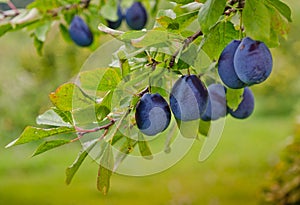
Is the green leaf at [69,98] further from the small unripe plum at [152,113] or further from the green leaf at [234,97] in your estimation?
the green leaf at [234,97]

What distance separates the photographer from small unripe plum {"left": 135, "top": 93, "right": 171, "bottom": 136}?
558mm

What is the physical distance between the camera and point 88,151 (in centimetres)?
62

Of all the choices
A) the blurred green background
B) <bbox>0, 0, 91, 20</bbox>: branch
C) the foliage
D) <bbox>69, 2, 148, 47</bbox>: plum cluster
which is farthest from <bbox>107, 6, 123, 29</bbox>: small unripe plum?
the blurred green background

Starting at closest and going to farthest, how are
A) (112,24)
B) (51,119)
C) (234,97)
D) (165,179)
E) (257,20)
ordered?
1. (257,20)
2. (51,119)
3. (234,97)
4. (112,24)
5. (165,179)

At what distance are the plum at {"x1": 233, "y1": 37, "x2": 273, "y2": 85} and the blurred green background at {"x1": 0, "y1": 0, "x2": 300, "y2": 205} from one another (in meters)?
1.86

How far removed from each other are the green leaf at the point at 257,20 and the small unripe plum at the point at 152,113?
0.12 metres

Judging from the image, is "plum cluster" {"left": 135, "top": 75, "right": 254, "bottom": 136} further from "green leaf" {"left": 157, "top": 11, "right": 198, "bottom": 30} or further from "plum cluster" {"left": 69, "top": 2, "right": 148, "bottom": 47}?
"plum cluster" {"left": 69, "top": 2, "right": 148, "bottom": 47}

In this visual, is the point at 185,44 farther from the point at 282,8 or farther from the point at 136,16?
the point at 136,16

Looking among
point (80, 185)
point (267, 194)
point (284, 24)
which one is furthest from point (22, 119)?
point (284, 24)

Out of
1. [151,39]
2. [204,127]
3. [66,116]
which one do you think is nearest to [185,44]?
[151,39]

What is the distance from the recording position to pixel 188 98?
1.84 feet

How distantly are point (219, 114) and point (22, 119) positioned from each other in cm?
261

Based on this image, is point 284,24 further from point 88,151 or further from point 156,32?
point 88,151

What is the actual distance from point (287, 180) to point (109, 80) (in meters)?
1.41
